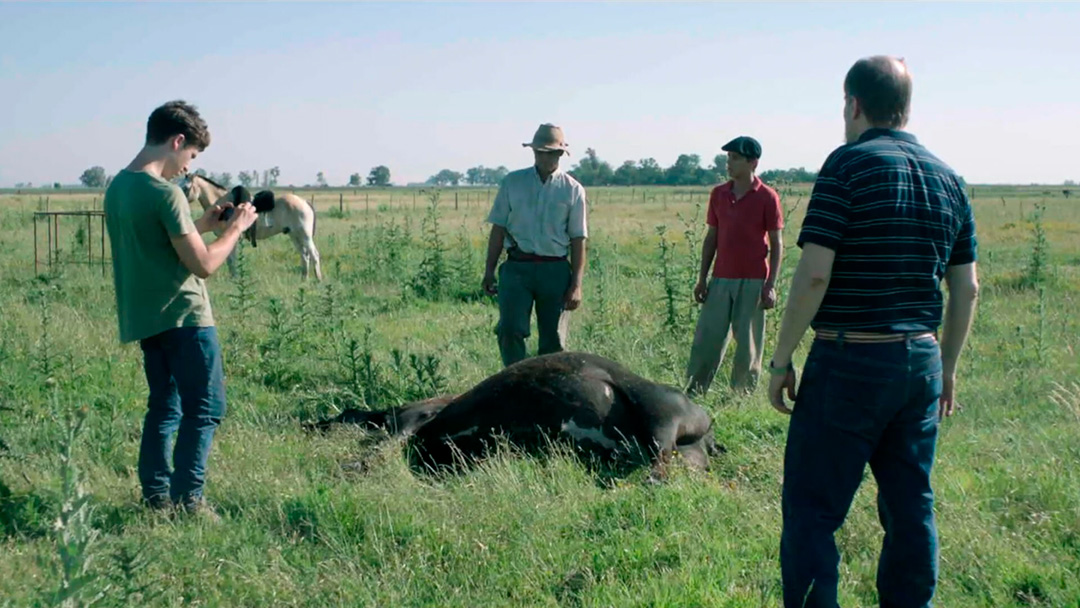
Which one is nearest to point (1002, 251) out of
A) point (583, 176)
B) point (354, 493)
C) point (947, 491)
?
point (947, 491)

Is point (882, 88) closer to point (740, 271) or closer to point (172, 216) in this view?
point (172, 216)

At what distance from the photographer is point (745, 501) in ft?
16.3

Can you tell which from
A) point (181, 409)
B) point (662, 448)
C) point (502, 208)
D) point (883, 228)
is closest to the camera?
point (883, 228)

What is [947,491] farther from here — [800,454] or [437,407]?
[437,407]

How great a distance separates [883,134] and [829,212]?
0.36 meters

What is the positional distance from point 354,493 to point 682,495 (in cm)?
159

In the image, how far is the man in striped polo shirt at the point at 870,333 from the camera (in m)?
3.31

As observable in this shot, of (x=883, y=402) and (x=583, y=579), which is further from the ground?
(x=883, y=402)

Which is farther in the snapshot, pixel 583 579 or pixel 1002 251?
pixel 1002 251

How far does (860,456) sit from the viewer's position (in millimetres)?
3393

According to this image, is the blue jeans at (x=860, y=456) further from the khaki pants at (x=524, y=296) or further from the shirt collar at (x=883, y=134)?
the khaki pants at (x=524, y=296)

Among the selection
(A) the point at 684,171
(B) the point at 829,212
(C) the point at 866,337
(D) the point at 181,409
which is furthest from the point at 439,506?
(A) the point at 684,171

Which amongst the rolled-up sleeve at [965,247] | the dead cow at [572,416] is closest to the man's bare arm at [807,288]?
the rolled-up sleeve at [965,247]

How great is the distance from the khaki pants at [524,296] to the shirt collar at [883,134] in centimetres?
401
